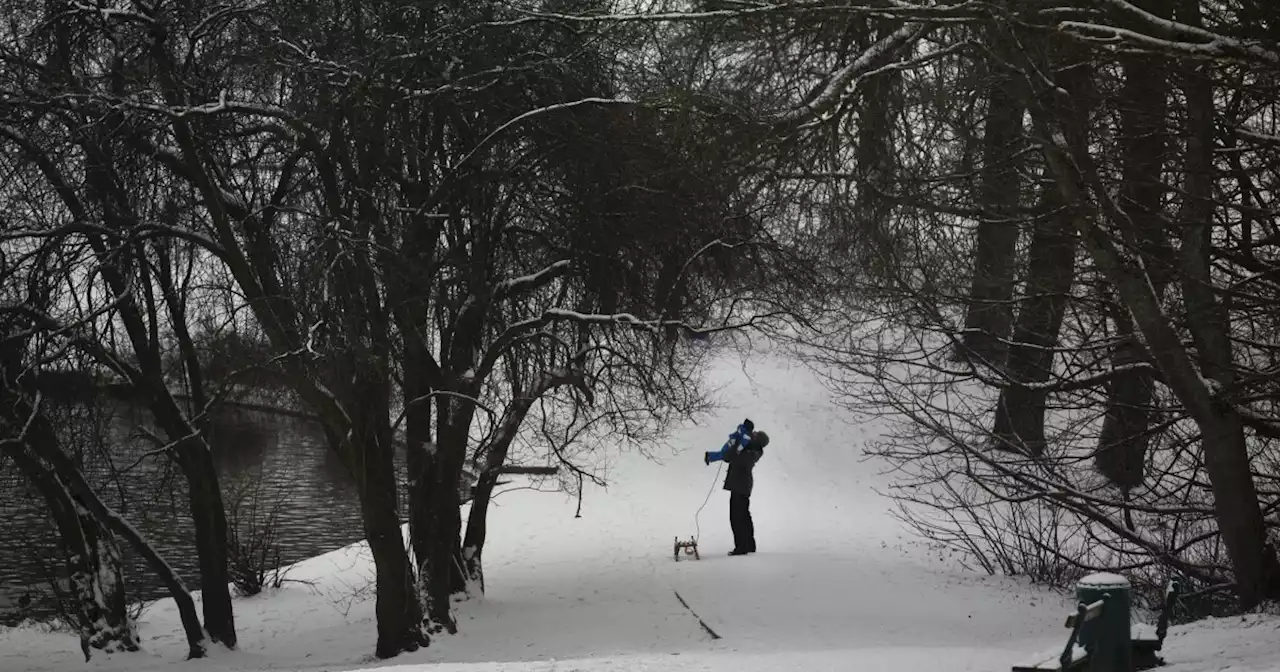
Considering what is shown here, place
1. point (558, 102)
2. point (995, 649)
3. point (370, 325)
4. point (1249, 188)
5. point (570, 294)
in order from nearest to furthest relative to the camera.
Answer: point (1249, 188)
point (995, 649)
point (370, 325)
point (558, 102)
point (570, 294)

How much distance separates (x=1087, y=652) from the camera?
19.8 ft

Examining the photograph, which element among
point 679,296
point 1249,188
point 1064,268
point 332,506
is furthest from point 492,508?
point 1249,188

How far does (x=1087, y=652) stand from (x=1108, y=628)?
18 centimetres

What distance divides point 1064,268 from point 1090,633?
5.29 metres

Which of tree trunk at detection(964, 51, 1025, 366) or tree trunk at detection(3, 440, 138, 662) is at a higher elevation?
tree trunk at detection(964, 51, 1025, 366)

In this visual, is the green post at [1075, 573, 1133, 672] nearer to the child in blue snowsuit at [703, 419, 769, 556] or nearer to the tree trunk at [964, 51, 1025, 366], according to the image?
the tree trunk at [964, 51, 1025, 366]

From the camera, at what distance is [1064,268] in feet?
35.4

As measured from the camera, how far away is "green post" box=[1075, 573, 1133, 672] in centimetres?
609

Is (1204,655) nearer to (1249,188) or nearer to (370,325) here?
(1249,188)

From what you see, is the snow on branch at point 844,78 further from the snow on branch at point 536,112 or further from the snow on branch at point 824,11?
the snow on branch at point 536,112

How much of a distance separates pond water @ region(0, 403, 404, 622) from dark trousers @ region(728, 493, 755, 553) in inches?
209

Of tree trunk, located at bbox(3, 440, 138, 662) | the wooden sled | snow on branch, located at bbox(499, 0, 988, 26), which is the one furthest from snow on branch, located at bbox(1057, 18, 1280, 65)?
tree trunk, located at bbox(3, 440, 138, 662)

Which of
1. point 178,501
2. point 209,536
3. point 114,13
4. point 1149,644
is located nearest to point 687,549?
point 209,536

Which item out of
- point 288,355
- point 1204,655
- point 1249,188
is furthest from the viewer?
point 288,355
